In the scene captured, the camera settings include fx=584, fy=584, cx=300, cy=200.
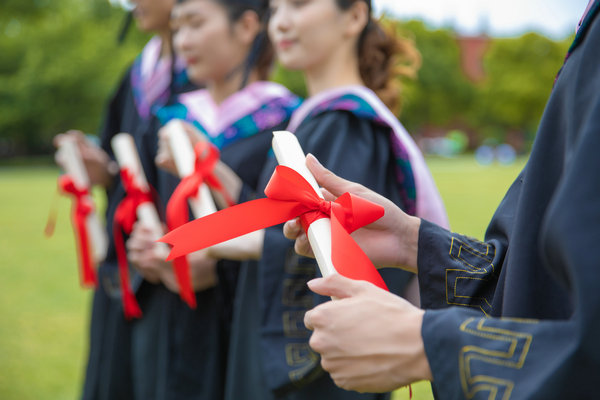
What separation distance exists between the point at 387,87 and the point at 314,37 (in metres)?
0.39

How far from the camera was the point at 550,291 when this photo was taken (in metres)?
0.81

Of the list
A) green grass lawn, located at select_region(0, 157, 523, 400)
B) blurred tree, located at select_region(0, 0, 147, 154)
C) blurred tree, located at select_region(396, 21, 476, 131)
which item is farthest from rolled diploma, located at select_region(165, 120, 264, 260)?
blurred tree, located at select_region(396, 21, 476, 131)

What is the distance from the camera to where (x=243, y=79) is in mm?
2252

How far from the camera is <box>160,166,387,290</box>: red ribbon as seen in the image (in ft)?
3.05

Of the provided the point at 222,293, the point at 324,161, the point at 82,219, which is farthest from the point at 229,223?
the point at 82,219

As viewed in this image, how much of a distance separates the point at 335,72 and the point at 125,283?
1.18m

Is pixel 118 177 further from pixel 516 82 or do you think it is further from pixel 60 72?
pixel 516 82

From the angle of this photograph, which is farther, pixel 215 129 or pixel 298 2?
pixel 215 129

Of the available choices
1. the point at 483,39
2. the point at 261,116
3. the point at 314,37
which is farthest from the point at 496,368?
the point at 483,39

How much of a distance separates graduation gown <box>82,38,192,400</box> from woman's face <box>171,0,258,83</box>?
375mm

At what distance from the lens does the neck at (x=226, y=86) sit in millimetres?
2312

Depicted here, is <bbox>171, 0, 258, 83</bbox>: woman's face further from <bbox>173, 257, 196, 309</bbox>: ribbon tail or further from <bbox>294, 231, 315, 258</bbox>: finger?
<bbox>294, 231, 315, 258</bbox>: finger

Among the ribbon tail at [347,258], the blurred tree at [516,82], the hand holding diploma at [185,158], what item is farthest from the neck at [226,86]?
the blurred tree at [516,82]

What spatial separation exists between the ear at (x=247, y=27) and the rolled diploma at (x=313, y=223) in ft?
4.37
